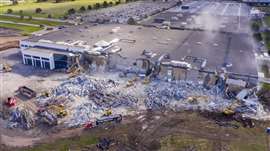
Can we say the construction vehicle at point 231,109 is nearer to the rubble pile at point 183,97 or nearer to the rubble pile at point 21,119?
the rubble pile at point 183,97

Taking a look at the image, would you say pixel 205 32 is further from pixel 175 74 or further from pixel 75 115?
pixel 75 115

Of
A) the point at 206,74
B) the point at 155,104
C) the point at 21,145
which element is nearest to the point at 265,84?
the point at 206,74

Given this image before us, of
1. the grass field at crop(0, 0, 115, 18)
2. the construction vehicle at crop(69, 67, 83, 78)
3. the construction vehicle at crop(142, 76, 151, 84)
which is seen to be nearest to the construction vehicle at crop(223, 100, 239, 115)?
the construction vehicle at crop(142, 76, 151, 84)

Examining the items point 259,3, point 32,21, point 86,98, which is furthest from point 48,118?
point 259,3

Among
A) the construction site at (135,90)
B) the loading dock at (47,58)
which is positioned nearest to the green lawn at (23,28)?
the construction site at (135,90)

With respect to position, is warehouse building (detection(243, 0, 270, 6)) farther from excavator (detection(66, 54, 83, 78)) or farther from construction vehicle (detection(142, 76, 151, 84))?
excavator (detection(66, 54, 83, 78))

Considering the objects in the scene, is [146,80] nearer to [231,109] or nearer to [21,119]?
[231,109]
